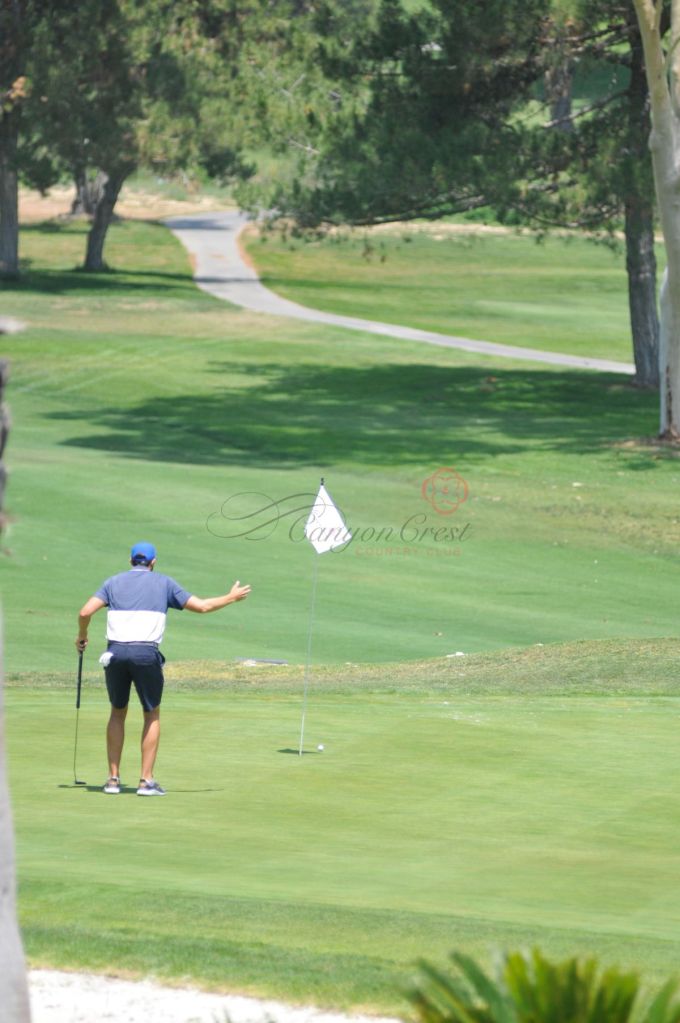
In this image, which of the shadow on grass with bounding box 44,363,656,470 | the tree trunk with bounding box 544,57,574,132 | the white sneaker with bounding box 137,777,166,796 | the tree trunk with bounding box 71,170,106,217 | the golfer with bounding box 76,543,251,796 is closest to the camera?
the white sneaker with bounding box 137,777,166,796

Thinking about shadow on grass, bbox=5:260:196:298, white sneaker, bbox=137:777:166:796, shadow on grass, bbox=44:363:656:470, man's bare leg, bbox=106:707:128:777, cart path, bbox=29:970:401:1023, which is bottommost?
shadow on grass, bbox=44:363:656:470

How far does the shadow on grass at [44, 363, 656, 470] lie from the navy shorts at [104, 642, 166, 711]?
→ 23120 millimetres

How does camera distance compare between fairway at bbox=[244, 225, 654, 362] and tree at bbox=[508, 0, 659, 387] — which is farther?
fairway at bbox=[244, 225, 654, 362]

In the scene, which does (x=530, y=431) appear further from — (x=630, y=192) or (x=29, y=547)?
(x=29, y=547)

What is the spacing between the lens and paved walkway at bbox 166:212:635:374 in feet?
186

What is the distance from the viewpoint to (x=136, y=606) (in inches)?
465

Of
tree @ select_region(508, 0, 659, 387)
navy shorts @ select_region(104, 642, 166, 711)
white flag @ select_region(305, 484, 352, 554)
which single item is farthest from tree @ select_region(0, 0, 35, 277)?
navy shorts @ select_region(104, 642, 166, 711)

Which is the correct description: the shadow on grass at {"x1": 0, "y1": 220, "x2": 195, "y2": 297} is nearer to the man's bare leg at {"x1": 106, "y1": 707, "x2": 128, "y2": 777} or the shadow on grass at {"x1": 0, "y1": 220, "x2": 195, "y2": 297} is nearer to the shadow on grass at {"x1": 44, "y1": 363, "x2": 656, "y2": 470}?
the shadow on grass at {"x1": 44, "y1": 363, "x2": 656, "y2": 470}

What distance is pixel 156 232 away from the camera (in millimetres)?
83688

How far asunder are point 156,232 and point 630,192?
159ft

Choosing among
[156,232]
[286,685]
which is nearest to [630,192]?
[286,685]

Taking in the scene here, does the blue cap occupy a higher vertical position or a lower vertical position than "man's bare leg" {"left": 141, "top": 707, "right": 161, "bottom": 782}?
higher

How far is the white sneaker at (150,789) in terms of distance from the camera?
11227mm

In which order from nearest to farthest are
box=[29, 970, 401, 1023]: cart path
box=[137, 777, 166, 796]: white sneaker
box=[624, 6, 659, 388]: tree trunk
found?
box=[29, 970, 401, 1023]: cart path
box=[137, 777, 166, 796]: white sneaker
box=[624, 6, 659, 388]: tree trunk
